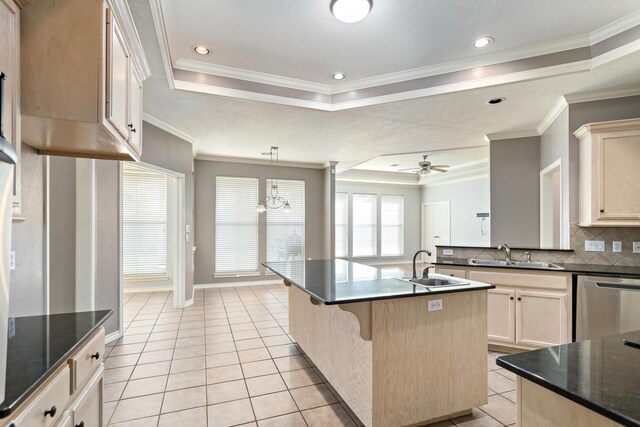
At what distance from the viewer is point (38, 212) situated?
1990 mm

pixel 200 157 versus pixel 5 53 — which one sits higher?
pixel 200 157

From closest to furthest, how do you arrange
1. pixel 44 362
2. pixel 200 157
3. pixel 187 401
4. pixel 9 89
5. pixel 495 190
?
1. pixel 44 362
2. pixel 9 89
3. pixel 187 401
4. pixel 495 190
5. pixel 200 157

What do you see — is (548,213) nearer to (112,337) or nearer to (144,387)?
(144,387)

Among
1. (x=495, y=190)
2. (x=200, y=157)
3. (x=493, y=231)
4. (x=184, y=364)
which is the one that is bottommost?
(x=184, y=364)

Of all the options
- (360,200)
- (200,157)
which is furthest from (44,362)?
(360,200)

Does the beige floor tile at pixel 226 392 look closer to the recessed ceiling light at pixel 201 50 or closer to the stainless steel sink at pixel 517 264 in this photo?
the stainless steel sink at pixel 517 264

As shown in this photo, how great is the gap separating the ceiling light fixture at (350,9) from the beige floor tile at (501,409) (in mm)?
3012

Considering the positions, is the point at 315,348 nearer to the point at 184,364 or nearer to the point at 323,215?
the point at 184,364

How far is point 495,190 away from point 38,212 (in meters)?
5.10

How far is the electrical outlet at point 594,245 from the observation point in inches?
126

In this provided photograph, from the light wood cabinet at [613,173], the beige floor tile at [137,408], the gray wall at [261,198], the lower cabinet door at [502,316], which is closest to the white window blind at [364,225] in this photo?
the gray wall at [261,198]

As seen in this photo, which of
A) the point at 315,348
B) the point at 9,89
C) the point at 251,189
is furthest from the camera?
the point at 251,189

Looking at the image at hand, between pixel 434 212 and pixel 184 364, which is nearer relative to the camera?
pixel 184 364

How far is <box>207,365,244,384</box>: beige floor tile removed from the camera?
277cm
